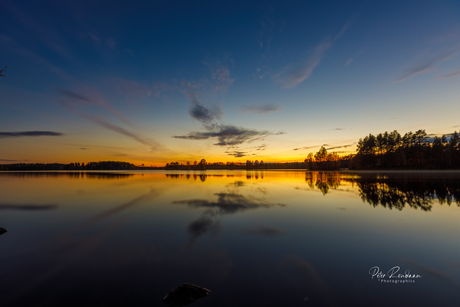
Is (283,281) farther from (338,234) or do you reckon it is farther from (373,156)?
(373,156)

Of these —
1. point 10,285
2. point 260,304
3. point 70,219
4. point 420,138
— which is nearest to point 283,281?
point 260,304

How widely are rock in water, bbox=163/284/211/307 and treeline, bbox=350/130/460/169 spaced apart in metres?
116

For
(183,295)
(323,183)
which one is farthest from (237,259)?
(323,183)

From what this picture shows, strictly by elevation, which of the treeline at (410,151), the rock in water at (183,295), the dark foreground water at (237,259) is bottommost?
the dark foreground water at (237,259)

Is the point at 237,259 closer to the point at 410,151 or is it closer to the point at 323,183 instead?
the point at 323,183

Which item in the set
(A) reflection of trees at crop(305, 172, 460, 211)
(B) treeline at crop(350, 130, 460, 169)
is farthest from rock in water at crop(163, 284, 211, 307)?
(B) treeline at crop(350, 130, 460, 169)

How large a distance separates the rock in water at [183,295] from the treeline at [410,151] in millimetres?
116162

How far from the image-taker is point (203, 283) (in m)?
6.25

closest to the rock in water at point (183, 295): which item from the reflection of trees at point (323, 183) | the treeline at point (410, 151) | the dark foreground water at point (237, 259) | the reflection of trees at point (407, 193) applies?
the dark foreground water at point (237, 259)

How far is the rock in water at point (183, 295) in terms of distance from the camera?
5.27 meters

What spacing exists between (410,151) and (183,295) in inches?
4655

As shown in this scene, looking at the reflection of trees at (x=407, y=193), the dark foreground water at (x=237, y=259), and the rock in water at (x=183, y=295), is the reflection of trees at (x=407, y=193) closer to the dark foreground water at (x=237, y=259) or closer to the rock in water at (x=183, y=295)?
the dark foreground water at (x=237, y=259)

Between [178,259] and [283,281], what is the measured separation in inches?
172

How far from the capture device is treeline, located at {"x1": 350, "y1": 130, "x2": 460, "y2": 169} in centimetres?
8156
